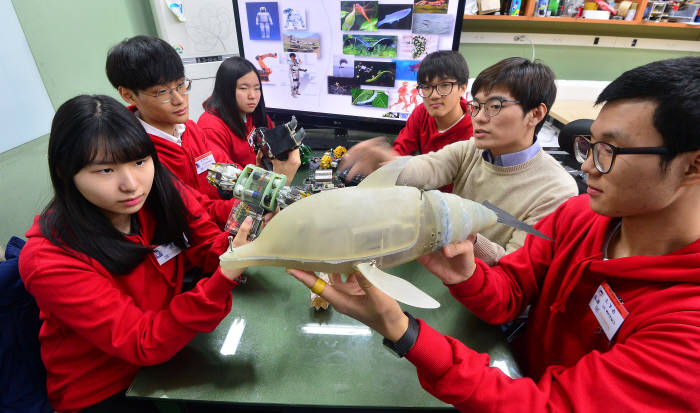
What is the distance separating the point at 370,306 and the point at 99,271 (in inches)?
30.0

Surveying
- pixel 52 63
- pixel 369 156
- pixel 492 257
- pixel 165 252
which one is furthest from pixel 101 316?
pixel 52 63

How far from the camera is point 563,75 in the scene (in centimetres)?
360

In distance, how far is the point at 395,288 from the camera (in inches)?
23.3

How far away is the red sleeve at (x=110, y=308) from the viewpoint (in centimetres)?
79

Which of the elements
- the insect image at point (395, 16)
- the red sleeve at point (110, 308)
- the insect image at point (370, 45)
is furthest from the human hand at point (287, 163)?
the insect image at point (395, 16)

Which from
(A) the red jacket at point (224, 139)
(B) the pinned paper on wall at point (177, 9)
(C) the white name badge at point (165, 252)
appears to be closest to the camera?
(C) the white name badge at point (165, 252)

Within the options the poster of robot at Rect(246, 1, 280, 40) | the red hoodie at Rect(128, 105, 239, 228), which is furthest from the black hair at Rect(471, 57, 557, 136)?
the poster of robot at Rect(246, 1, 280, 40)

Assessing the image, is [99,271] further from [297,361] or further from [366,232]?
[366,232]

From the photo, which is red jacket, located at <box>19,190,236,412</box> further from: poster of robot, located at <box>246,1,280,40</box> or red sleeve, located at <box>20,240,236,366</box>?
poster of robot, located at <box>246,1,280,40</box>

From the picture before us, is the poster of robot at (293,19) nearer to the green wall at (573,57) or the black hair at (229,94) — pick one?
the black hair at (229,94)

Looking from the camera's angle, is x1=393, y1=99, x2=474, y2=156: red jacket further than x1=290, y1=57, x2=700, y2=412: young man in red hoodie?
Yes

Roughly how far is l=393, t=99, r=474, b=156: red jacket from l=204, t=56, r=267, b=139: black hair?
3.51 ft

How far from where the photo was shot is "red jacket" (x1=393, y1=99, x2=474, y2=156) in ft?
6.39

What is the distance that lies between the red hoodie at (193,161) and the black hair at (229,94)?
0.25 meters
